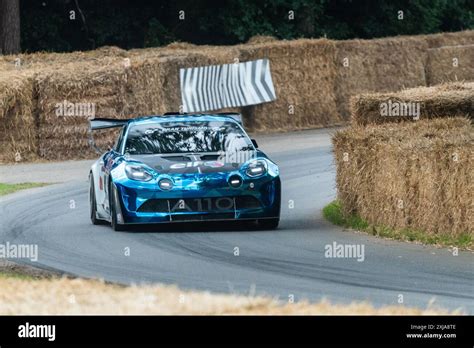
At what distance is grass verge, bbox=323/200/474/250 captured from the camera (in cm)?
1547

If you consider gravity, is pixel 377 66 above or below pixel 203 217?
below

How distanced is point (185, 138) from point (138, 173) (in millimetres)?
1159

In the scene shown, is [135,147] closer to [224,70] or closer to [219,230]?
[219,230]

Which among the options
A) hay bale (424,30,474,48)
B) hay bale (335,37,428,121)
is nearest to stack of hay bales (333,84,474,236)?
hay bale (335,37,428,121)

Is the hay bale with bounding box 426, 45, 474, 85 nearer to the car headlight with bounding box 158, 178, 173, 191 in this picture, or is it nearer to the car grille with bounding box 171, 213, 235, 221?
the car grille with bounding box 171, 213, 235, 221

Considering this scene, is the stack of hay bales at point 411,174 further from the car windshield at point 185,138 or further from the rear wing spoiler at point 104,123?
the rear wing spoiler at point 104,123

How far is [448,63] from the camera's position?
4456 centimetres

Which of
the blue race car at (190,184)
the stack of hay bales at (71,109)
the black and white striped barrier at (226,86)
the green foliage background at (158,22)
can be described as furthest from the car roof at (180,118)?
the green foliage background at (158,22)

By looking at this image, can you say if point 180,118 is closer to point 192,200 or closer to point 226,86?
point 192,200

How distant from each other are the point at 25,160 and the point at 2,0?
40.3ft

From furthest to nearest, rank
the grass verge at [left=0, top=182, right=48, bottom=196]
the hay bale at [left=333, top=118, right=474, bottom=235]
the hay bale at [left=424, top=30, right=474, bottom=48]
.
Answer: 1. the hay bale at [left=424, top=30, right=474, bottom=48]
2. the grass verge at [left=0, top=182, right=48, bottom=196]
3. the hay bale at [left=333, top=118, right=474, bottom=235]

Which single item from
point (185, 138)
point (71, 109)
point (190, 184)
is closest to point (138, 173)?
point (190, 184)

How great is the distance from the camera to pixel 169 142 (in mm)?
17875

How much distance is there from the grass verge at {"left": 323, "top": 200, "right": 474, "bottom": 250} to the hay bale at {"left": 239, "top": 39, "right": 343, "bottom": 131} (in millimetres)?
19414
